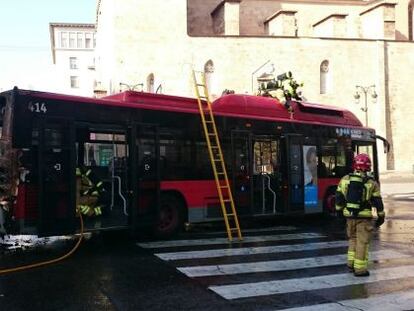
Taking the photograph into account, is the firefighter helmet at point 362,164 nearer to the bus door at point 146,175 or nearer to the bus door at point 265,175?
the bus door at point 146,175

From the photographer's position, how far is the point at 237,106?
13.0 m

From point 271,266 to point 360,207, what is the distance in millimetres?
1695

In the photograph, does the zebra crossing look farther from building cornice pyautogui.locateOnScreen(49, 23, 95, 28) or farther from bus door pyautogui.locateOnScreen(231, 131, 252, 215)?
building cornice pyautogui.locateOnScreen(49, 23, 95, 28)

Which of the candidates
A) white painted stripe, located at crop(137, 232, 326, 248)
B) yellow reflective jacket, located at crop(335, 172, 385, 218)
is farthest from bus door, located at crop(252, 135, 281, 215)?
yellow reflective jacket, located at crop(335, 172, 385, 218)

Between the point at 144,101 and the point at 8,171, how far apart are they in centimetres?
318

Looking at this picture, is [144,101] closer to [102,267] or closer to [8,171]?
[8,171]

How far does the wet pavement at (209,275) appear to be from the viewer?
255 inches

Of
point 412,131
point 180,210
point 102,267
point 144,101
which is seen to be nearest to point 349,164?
point 180,210

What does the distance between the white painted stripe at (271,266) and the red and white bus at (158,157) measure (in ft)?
9.21

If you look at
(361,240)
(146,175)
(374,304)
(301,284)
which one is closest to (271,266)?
(301,284)

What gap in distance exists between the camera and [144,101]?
37.0 ft

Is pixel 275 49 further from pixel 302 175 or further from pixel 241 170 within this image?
pixel 241 170

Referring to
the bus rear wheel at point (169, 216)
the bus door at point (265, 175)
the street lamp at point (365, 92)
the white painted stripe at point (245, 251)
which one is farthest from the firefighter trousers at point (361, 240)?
the street lamp at point (365, 92)

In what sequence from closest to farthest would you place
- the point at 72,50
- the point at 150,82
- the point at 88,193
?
the point at 88,193 → the point at 150,82 → the point at 72,50
